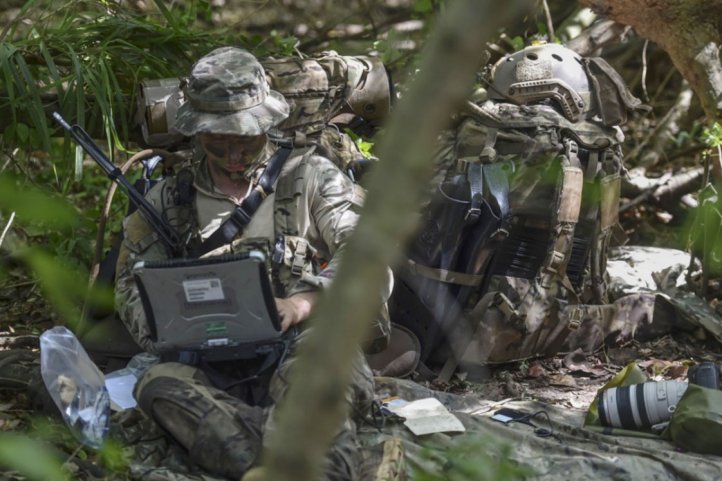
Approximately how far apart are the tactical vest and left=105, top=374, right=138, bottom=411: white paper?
4.11 ft

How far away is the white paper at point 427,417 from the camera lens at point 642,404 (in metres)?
0.55

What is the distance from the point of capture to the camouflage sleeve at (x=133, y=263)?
3.91m

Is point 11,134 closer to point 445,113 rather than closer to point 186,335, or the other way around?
point 186,335

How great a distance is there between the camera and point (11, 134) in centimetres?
487

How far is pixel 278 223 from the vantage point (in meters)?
3.96

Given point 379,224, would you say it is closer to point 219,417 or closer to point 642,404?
point 219,417

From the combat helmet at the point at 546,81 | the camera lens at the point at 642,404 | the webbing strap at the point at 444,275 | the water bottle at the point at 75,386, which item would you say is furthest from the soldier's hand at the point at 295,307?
the combat helmet at the point at 546,81

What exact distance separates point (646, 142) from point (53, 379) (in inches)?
193

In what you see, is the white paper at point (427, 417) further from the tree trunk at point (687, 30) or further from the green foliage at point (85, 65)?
the tree trunk at point (687, 30)

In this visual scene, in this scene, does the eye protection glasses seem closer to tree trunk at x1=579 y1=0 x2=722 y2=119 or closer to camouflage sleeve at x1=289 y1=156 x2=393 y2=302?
camouflage sleeve at x1=289 y1=156 x2=393 y2=302

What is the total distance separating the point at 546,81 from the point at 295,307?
209 centimetres

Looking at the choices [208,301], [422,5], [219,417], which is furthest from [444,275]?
[422,5]

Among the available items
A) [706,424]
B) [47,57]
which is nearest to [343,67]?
[47,57]

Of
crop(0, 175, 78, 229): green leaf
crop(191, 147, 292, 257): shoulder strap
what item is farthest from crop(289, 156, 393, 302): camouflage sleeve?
crop(0, 175, 78, 229): green leaf
